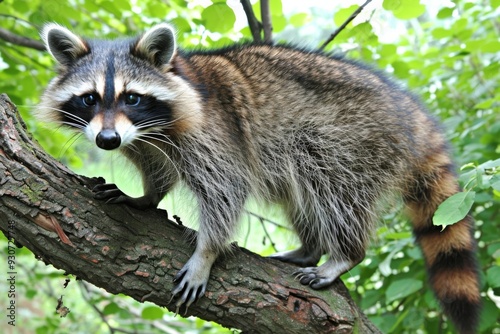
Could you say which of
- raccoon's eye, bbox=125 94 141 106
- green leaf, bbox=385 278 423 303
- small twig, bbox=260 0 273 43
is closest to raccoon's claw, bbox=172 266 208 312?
raccoon's eye, bbox=125 94 141 106

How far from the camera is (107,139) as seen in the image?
262cm

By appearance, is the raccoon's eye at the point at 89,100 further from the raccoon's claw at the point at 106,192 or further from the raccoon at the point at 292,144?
the raccoon's claw at the point at 106,192

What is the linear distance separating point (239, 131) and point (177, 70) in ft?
1.74

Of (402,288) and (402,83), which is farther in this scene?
(402,83)

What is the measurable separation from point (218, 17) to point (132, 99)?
3.28ft

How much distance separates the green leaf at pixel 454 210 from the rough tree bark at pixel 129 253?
34.8 inches

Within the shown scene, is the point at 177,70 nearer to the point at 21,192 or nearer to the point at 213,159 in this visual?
the point at 213,159

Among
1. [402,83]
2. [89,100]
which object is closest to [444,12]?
[402,83]

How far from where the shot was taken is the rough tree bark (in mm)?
2529

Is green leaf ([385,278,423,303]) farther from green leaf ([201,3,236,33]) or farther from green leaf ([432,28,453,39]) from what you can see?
green leaf ([201,3,236,33])

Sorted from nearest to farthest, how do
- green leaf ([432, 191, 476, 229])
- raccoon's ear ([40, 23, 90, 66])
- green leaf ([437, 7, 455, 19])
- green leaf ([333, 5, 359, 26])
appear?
green leaf ([432, 191, 476, 229])
raccoon's ear ([40, 23, 90, 66])
green leaf ([437, 7, 455, 19])
green leaf ([333, 5, 359, 26])

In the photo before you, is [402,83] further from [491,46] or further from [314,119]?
[314,119]

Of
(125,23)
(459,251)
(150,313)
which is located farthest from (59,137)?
(459,251)

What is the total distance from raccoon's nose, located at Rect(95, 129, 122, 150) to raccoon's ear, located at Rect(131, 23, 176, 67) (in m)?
0.68
